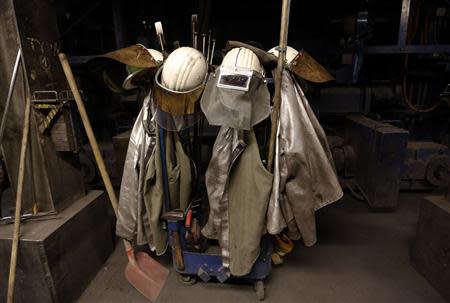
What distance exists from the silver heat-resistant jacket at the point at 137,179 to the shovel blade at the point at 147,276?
276mm

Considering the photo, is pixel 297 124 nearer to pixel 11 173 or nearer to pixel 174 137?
pixel 174 137

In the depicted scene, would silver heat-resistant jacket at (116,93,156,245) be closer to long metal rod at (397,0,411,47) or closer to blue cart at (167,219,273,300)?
blue cart at (167,219,273,300)

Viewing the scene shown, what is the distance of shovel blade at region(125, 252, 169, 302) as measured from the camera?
5.37 feet

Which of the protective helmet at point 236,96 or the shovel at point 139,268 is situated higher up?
the protective helmet at point 236,96

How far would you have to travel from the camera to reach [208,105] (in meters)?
1.21

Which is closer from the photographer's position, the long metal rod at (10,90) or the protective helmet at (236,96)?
the protective helmet at (236,96)

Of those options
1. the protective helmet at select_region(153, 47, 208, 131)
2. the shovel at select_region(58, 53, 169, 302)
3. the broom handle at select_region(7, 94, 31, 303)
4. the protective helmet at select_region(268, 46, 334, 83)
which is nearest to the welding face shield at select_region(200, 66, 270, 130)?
the protective helmet at select_region(153, 47, 208, 131)

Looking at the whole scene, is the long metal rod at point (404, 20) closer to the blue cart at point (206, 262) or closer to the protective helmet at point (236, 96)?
the protective helmet at point (236, 96)

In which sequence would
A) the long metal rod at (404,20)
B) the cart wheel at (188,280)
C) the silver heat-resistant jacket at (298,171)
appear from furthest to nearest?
the long metal rod at (404,20), the cart wheel at (188,280), the silver heat-resistant jacket at (298,171)

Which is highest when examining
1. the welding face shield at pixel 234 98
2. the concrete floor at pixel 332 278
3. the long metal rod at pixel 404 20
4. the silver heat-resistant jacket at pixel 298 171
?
the long metal rod at pixel 404 20

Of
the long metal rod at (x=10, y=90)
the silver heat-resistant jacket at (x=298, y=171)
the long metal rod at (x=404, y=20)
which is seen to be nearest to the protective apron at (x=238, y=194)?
the silver heat-resistant jacket at (x=298, y=171)

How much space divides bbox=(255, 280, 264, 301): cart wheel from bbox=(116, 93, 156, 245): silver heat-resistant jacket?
0.70 metres

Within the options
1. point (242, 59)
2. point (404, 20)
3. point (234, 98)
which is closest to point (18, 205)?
point (234, 98)

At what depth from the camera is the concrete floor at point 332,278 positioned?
1608 millimetres
